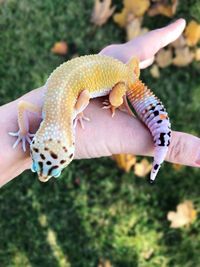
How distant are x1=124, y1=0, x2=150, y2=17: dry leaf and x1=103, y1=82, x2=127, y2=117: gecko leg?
180 cm

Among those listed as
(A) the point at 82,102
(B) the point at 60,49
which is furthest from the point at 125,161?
(A) the point at 82,102

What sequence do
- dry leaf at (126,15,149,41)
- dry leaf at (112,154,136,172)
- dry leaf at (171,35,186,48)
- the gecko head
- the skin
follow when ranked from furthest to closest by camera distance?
dry leaf at (126,15,149,41)
dry leaf at (171,35,186,48)
dry leaf at (112,154,136,172)
the skin
the gecko head

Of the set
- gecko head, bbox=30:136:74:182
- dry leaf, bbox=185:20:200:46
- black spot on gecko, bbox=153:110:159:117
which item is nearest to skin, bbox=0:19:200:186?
black spot on gecko, bbox=153:110:159:117

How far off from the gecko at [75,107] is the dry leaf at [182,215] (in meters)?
1.31

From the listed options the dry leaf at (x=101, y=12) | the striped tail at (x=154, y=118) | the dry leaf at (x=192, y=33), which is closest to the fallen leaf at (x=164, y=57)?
the dry leaf at (x=192, y=33)

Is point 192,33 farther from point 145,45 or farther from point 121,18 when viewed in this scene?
point 145,45

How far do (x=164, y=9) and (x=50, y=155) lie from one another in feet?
9.29

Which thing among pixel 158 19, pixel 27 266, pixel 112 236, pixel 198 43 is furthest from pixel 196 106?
pixel 27 266

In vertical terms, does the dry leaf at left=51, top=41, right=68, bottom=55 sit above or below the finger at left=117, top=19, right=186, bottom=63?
below

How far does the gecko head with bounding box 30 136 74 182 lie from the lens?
8.64ft

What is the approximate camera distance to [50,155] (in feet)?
8.65

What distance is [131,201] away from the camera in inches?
175

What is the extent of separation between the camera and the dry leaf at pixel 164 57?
15.8 ft

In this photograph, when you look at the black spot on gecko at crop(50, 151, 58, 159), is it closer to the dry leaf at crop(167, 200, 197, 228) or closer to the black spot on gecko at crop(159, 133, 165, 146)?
the black spot on gecko at crop(159, 133, 165, 146)
